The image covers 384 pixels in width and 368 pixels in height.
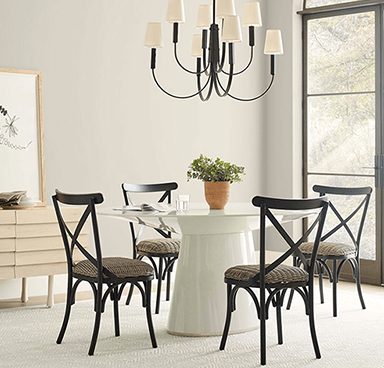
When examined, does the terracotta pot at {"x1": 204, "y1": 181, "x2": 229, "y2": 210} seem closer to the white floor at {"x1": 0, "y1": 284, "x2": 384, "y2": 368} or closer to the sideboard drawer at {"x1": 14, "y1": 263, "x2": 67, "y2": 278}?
the white floor at {"x1": 0, "y1": 284, "x2": 384, "y2": 368}

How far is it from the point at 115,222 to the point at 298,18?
7.68 feet

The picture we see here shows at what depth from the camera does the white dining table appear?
492 centimetres

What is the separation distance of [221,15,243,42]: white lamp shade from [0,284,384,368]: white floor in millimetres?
1692

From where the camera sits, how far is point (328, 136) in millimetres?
7137

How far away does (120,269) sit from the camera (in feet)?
15.2

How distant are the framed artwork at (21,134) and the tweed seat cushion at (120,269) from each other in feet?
4.70

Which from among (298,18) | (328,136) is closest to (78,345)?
(328,136)

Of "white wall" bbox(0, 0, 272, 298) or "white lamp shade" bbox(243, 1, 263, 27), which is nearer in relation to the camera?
"white lamp shade" bbox(243, 1, 263, 27)

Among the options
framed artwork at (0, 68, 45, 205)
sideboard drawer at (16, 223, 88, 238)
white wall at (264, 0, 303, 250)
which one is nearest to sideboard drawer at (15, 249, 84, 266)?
sideboard drawer at (16, 223, 88, 238)

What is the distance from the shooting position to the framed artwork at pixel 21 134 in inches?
233

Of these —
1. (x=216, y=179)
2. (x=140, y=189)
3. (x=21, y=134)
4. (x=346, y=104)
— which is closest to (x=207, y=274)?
(x=216, y=179)

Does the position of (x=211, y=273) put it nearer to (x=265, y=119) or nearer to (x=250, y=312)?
(x=250, y=312)

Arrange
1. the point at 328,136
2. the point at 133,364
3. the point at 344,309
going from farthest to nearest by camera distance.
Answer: the point at 328,136, the point at 344,309, the point at 133,364

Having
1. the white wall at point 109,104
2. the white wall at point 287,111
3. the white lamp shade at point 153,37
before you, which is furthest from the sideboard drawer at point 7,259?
the white wall at point 287,111
